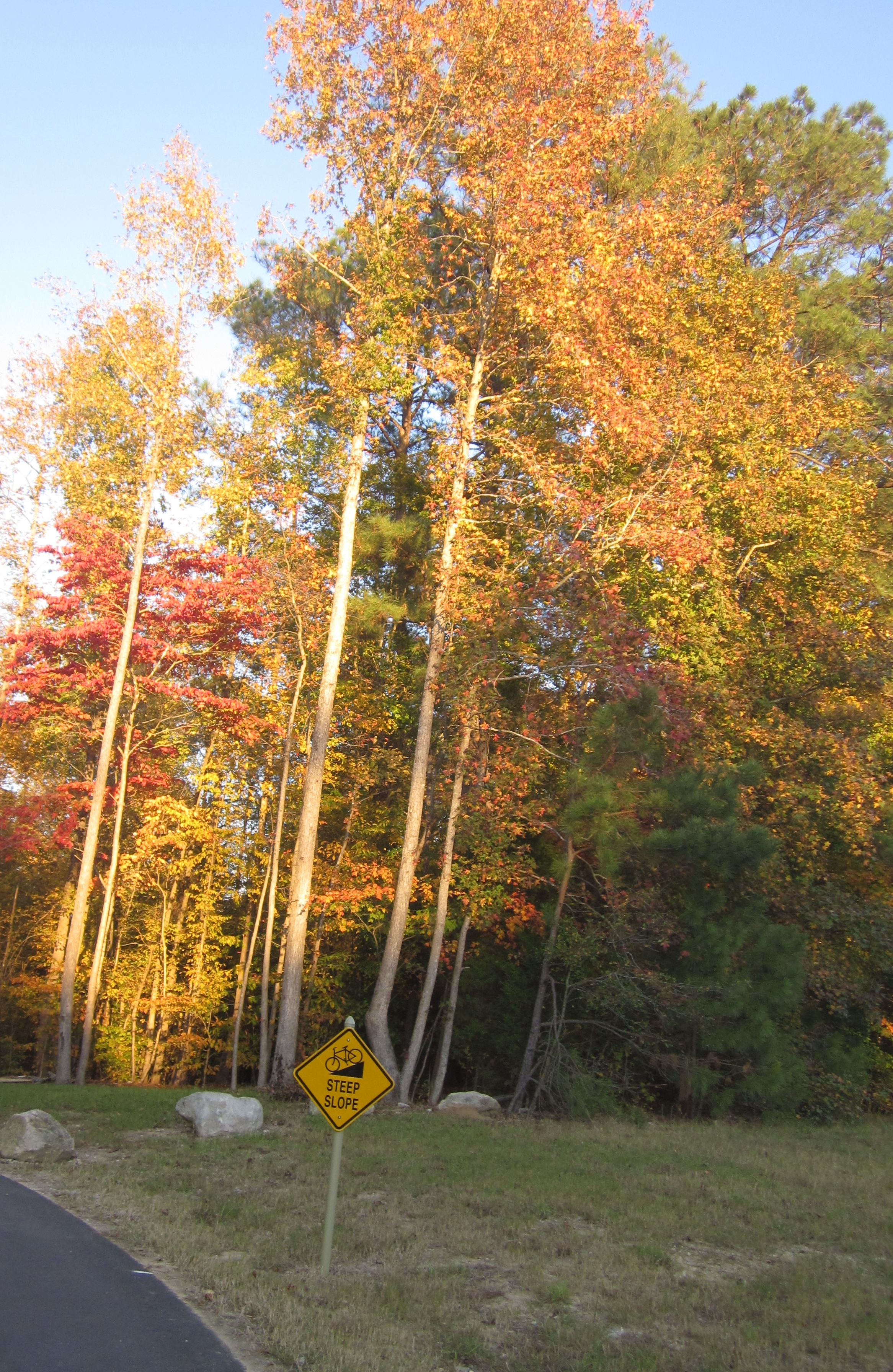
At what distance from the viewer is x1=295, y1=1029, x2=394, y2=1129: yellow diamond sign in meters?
6.88

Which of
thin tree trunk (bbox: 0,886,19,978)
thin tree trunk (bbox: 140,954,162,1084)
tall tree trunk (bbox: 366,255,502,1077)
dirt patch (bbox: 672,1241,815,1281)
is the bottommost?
thin tree trunk (bbox: 140,954,162,1084)

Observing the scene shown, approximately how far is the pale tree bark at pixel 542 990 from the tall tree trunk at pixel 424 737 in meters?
2.09

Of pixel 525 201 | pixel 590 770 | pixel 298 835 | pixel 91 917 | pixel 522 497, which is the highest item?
pixel 525 201

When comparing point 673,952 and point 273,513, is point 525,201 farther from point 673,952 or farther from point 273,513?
point 673,952

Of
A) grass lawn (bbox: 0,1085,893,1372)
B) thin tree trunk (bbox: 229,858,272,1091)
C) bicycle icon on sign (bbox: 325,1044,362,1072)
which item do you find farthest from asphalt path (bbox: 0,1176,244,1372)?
thin tree trunk (bbox: 229,858,272,1091)

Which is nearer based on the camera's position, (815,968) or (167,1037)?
(815,968)

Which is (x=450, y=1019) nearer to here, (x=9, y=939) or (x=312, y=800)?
(x=312, y=800)

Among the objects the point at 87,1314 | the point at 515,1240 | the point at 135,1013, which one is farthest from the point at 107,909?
the point at 87,1314

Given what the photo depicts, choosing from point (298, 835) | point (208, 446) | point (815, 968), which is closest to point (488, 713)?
point (298, 835)

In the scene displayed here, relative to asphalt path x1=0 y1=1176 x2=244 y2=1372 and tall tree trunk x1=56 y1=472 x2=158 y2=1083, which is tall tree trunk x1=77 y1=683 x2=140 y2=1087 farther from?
asphalt path x1=0 y1=1176 x2=244 y2=1372

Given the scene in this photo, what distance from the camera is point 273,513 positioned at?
72.7 feet

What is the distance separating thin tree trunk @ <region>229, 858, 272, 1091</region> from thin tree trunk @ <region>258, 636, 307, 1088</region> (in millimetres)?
921

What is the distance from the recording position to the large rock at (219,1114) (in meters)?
12.3

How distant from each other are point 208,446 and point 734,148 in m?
16.2
